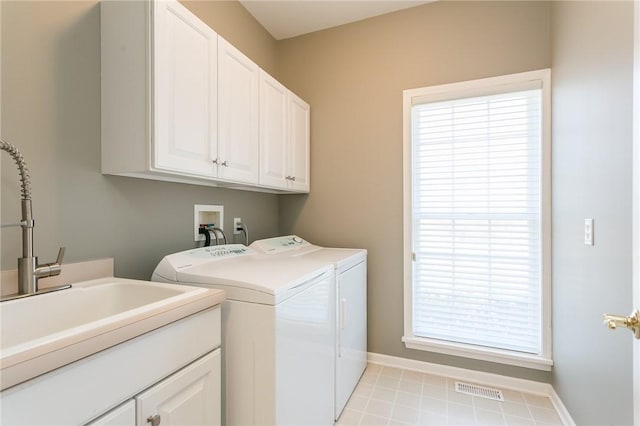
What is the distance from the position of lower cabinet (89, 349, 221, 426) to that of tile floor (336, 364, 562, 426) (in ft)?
3.25

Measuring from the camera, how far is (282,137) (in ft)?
7.27

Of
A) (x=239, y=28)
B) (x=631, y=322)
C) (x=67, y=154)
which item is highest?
(x=239, y=28)

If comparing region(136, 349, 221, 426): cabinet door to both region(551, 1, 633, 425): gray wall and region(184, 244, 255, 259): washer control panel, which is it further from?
region(551, 1, 633, 425): gray wall

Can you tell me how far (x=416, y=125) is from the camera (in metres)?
2.34

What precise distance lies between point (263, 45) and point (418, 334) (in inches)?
105

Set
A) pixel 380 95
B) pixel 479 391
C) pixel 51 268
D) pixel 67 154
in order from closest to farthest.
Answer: pixel 51 268
pixel 67 154
pixel 479 391
pixel 380 95

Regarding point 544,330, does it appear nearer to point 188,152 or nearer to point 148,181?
point 188,152

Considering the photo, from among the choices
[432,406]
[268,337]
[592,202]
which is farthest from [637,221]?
[432,406]

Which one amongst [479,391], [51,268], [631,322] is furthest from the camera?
[479,391]

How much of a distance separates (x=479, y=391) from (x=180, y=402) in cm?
196

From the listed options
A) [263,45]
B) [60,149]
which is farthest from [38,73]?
[263,45]

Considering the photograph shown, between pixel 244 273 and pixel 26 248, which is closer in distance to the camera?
pixel 26 248

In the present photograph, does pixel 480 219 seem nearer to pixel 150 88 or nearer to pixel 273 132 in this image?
pixel 273 132

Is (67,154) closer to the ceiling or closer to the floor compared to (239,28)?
closer to the floor
